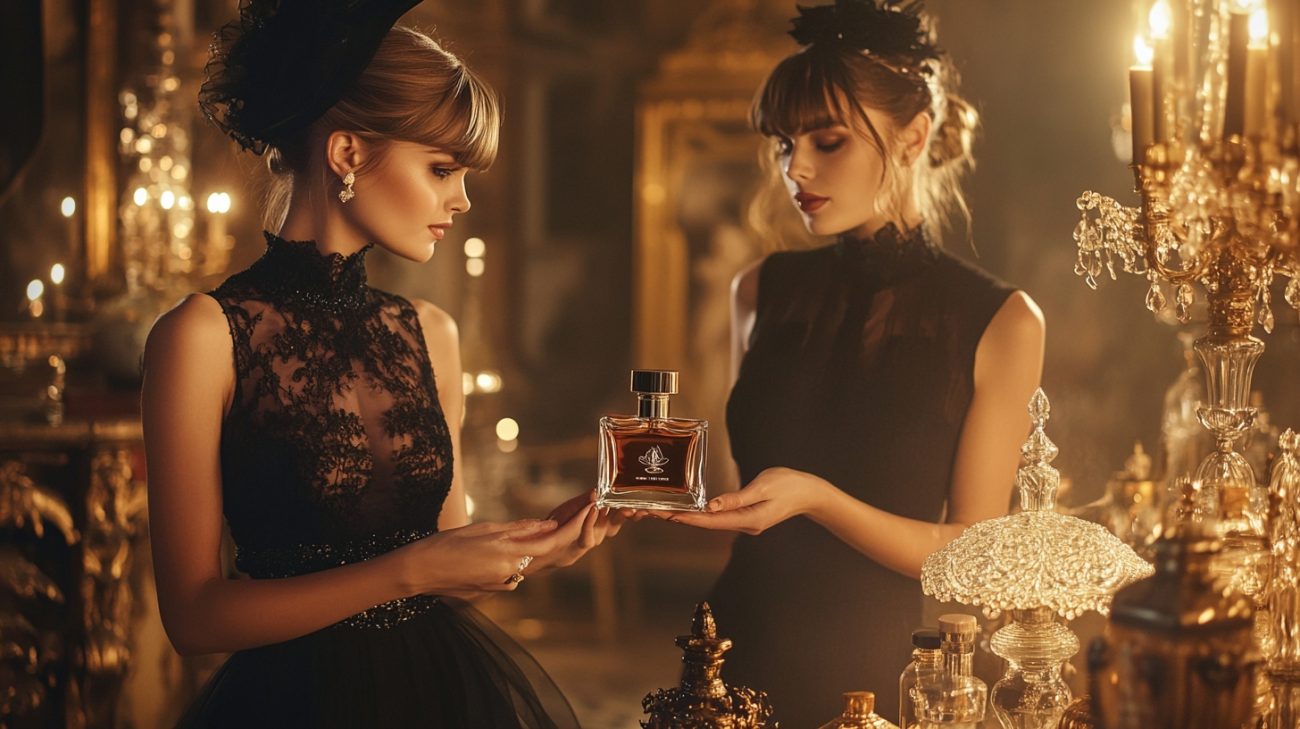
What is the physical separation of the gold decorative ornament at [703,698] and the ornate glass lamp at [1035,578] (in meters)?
0.29

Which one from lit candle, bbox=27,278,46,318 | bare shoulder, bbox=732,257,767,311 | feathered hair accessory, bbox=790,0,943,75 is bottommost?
lit candle, bbox=27,278,46,318

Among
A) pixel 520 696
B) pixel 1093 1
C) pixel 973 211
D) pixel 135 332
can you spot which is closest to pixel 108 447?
pixel 135 332

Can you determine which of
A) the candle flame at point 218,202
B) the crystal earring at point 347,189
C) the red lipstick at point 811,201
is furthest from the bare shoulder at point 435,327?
the candle flame at point 218,202

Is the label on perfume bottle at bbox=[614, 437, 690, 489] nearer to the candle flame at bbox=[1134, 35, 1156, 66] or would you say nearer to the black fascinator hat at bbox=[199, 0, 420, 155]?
the black fascinator hat at bbox=[199, 0, 420, 155]

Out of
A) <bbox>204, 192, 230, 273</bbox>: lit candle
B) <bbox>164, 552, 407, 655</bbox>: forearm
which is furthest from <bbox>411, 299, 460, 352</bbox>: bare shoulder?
<bbox>204, 192, 230, 273</bbox>: lit candle

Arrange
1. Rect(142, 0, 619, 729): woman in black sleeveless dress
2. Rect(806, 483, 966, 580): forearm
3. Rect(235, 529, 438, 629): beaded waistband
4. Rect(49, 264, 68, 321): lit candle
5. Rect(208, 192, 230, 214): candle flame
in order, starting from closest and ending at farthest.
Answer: Rect(142, 0, 619, 729): woman in black sleeveless dress
Rect(235, 529, 438, 629): beaded waistband
Rect(806, 483, 966, 580): forearm
Rect(208, 192, 230, 214): candle flame
Rect(49, 264, 68, 321): lit candle

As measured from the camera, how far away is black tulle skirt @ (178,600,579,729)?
177cm

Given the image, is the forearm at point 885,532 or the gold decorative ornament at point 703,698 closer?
the gold decorative ornament at point 703,698

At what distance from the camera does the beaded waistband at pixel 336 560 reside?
1828 millimetres

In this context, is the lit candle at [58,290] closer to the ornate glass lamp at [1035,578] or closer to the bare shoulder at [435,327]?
the bare shoulder at [435,327]

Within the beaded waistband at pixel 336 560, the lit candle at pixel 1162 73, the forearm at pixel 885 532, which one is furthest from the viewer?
the forearm at pixel 885 532

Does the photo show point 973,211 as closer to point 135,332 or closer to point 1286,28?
point 1286,28

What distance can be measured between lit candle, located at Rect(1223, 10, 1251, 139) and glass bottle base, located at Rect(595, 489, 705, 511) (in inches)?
34.0

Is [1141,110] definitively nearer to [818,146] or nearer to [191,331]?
[818,146]
